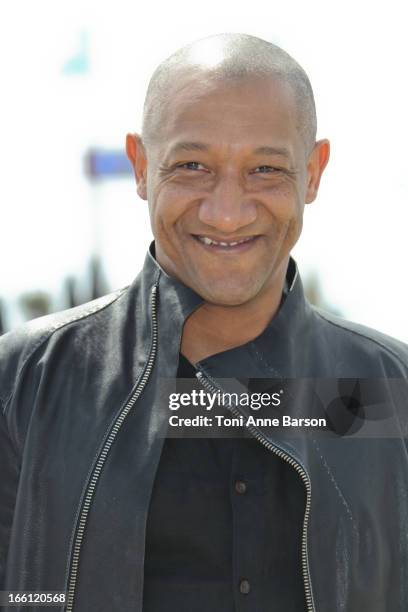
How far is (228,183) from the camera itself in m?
2.07

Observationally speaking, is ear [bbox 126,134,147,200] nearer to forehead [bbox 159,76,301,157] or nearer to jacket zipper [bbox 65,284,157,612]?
forehead [bbox 159,76,301,157]

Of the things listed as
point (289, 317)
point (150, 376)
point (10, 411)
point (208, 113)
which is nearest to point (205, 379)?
point (150, 376)

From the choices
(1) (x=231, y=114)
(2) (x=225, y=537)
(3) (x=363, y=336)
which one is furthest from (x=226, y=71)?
(2) (x=225, y=537)

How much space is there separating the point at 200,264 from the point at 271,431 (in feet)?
1.26

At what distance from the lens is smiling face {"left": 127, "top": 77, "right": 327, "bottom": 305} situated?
206cm

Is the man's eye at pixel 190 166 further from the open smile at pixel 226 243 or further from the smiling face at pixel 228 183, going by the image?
the open smile at pixel 226 243

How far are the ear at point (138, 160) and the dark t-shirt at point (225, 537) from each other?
24.9 inches

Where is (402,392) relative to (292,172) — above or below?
below

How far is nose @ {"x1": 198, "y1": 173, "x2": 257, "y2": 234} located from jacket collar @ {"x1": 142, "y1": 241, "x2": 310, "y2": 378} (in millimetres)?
200

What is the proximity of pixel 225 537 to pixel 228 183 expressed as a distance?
0.72m

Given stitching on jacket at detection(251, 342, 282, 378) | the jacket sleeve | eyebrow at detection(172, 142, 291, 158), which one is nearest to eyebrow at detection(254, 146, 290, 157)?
eyebrow at detection(172, 142, 291, 158)

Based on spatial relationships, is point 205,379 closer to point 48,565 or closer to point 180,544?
point 180,544

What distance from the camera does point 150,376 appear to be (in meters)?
2.12

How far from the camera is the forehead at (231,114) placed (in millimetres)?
2059
